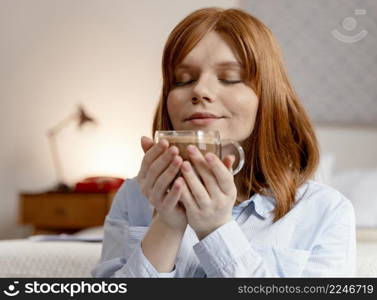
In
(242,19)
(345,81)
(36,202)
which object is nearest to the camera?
(242,19)

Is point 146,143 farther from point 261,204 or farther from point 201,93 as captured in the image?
point 261,204

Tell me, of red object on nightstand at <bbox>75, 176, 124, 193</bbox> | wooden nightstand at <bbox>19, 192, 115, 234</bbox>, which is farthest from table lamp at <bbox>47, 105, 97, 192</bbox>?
red object on nightstand at <bbox>75, 176, 124, 193</bbox>

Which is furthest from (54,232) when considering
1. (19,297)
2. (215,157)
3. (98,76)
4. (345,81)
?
(215,157)

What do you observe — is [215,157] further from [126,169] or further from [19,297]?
[126,169]

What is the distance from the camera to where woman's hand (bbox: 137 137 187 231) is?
885 mm

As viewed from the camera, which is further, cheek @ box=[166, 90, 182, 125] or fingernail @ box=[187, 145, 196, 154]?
cheek @ box=[166, 90, 182, 125]

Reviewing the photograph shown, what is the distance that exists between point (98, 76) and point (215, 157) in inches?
131

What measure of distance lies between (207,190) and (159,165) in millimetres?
79

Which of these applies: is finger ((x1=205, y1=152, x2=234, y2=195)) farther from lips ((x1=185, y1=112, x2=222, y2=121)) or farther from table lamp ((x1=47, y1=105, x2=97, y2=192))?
table lamp ((x1=47, y1=105, x2=97, y2=192))

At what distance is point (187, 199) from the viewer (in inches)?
35.3

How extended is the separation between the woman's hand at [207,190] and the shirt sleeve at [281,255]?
0.09 feet

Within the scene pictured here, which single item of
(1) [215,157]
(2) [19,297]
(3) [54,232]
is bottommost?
(3) [54,232]

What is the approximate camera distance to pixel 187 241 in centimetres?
111

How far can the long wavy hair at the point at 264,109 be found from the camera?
113 centimetres
